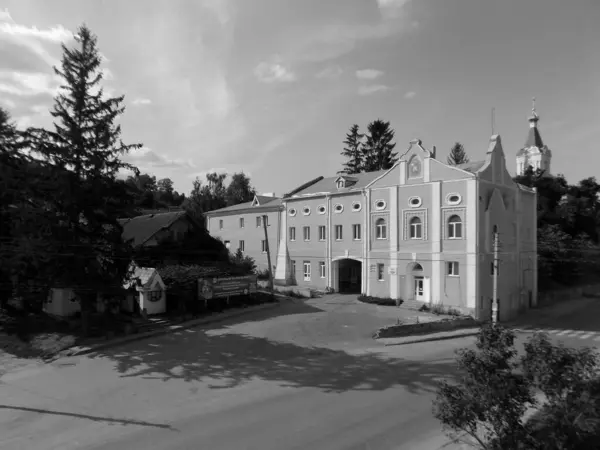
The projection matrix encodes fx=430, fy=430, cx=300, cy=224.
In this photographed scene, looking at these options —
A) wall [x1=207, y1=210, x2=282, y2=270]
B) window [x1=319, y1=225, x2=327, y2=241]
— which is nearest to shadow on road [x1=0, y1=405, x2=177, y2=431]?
window [x1=319, y1=225, x2=327, y2=241]

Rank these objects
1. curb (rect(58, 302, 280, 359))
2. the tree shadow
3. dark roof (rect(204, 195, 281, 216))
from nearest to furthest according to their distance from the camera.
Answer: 1. the tree shadow
2. curb (rect(58, 302, 280, 359))
3. dark roof (rect(204, 195, 281, 216))

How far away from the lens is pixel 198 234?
103 ft

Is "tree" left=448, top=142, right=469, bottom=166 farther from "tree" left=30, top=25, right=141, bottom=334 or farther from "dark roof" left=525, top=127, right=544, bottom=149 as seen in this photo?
"tree" left=30, top=25, right=141, bottom=334

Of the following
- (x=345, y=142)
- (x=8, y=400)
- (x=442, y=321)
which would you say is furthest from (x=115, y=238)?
(x=345, y=142)

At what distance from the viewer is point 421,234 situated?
31766 mm

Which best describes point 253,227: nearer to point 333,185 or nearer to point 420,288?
point 333,185

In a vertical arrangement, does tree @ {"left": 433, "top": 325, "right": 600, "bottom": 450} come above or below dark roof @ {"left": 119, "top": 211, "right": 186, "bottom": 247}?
below

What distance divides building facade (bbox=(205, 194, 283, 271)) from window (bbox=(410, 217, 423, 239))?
14.1 meters

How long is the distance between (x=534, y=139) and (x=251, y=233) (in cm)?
5046

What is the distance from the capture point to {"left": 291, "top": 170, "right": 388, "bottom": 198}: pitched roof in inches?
1491

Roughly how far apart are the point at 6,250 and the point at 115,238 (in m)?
4.51

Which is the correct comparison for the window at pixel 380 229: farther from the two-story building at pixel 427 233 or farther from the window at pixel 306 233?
the window at pixel 306 233

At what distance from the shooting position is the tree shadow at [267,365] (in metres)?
15.5

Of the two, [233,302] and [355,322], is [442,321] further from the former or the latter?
[233,302]
